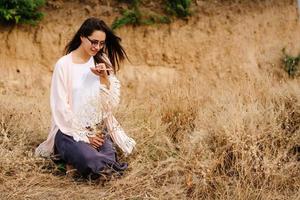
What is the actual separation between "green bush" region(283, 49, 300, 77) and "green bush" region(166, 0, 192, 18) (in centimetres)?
213

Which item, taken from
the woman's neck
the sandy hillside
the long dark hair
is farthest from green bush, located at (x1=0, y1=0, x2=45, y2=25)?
the woman's neck

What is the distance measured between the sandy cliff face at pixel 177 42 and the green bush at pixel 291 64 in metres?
0.19

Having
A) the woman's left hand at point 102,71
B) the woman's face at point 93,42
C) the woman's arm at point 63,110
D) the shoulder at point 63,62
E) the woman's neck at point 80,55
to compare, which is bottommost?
the woman's arm at point 63,110

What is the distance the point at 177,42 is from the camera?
1017cm

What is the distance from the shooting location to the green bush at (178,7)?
32.8 ft

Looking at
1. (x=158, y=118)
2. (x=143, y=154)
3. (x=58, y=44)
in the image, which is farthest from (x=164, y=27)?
(x=143, y=154)

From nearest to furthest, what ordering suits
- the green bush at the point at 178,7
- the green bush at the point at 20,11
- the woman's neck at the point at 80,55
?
the woman's neck at the point at 80,55
the green bush at the point at 20,11
the green bush at the point at 178,7

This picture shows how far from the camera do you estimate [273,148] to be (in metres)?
5.05

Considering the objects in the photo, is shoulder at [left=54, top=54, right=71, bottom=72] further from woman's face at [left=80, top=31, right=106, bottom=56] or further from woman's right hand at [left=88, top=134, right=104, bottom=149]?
woman's right hand at [left=88, top=134, right=104, bottom=149]

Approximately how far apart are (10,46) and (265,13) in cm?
510

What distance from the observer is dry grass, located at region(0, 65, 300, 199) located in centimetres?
470

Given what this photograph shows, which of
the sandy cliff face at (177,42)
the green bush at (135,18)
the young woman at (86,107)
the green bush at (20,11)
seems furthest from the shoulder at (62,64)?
the green bush at (135,18)

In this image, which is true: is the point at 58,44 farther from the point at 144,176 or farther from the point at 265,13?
the point at 144,176

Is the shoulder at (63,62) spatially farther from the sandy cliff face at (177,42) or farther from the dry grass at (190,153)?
the sandy cliff face at (177,42)
